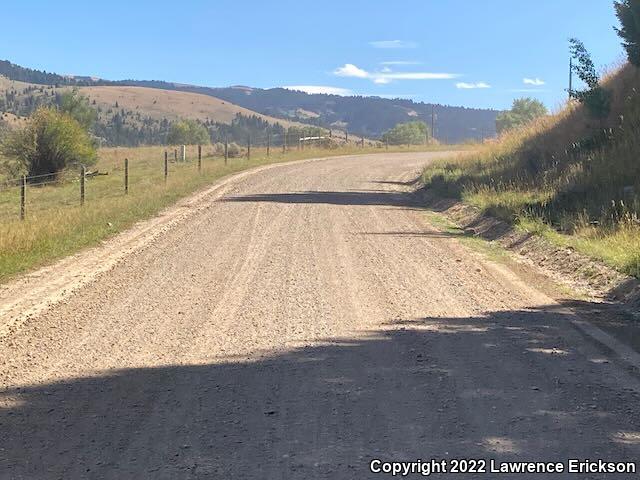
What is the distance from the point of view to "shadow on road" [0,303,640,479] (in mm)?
4059

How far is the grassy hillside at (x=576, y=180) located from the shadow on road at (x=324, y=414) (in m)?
4.67

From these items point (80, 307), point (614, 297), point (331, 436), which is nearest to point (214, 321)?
point (80, 307)

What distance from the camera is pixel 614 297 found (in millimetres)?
8812

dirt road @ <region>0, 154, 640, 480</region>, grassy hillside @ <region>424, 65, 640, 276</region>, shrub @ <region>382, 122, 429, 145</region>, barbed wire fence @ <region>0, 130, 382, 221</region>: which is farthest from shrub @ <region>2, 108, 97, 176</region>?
shrub @ <region>382, 122, 429, 145</region>

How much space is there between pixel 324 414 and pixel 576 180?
42.7 ft

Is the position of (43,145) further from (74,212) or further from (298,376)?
(298,376)

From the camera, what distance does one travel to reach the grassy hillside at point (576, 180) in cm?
1206

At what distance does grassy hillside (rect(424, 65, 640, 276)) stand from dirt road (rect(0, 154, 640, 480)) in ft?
9.00

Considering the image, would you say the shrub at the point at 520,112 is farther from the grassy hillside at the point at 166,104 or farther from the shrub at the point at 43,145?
the grassy hillside at the point at 166,104

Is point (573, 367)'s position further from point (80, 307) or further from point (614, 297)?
point (80, 307)

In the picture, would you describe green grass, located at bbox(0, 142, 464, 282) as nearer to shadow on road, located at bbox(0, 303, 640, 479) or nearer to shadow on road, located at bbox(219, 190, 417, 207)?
shadow on road, located at bbox(219, 190, 417, 207)

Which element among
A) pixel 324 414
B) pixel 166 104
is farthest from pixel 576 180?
pixel 166 104

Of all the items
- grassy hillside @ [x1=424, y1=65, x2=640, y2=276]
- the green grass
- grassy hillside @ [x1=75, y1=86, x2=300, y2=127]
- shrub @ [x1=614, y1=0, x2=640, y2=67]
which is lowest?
the green grass

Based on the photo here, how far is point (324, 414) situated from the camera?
472 cm
